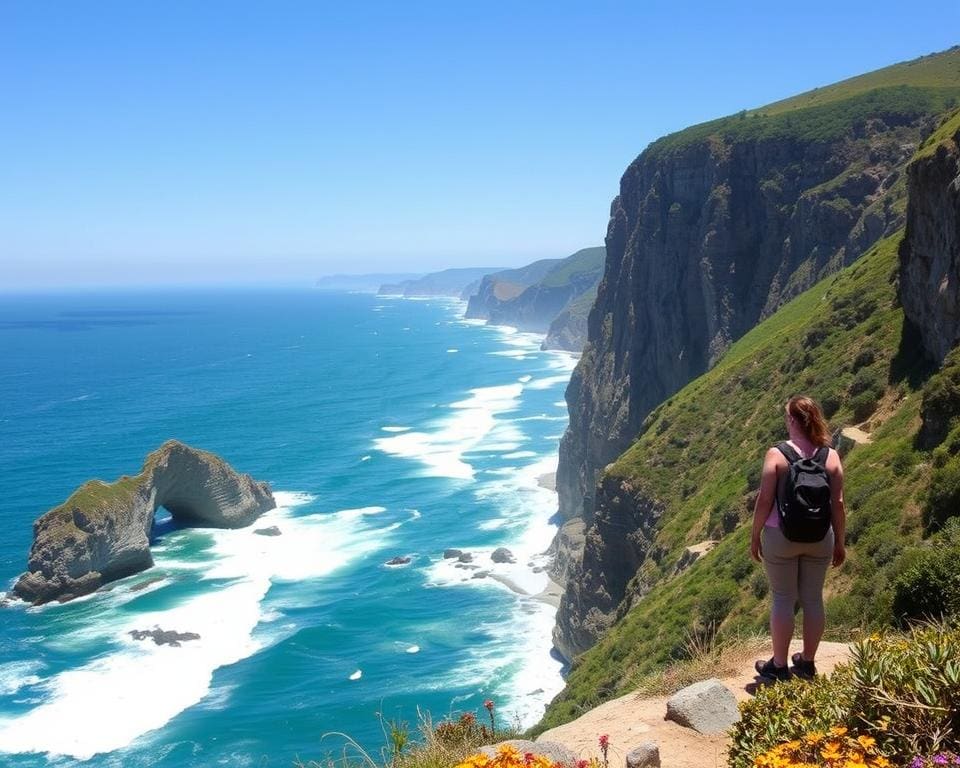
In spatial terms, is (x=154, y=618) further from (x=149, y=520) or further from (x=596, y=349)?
(x=596, y=349)

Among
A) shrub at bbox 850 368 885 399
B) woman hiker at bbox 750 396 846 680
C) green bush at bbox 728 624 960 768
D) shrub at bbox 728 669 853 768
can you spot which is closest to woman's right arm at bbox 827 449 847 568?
woman hiker at bbox 750 396 846 680

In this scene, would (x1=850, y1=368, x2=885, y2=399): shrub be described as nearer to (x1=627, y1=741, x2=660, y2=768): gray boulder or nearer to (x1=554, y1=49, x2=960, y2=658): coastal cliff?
(x1=627, y1=741, x2=660, y2=768): gray boulder

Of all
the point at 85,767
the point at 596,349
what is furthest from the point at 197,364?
the point at 85,767

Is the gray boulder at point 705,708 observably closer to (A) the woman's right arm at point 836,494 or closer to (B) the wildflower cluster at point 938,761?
(A) the woman's right arm at point 836,494

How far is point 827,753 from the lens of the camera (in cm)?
560

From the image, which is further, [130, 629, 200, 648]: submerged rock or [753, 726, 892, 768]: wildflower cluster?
[130, 629, 200, 648]: submerged rock

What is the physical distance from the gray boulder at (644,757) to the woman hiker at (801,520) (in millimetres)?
1830

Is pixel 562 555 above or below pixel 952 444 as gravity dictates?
below

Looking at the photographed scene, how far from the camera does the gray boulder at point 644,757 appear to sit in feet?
25.6

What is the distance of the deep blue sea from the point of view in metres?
43.6

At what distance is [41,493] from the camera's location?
81.8 metres

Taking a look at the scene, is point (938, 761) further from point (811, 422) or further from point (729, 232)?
point (729, 232)

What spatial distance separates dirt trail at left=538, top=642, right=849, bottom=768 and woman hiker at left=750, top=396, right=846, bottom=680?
1222mm

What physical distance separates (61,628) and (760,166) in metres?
73.0
